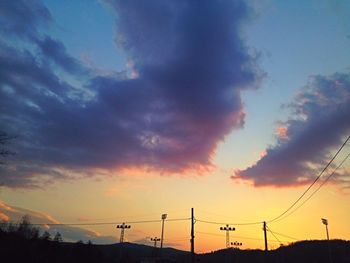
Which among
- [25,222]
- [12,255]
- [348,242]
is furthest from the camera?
[348,242]

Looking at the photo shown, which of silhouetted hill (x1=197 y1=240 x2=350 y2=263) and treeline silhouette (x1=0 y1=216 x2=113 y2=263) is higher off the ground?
silhouetted hill (x1=197 y1=240 x2=350 y2=263)

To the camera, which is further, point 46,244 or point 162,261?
point 46,244

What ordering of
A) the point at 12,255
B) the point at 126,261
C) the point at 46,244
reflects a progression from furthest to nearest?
the point at 126,261 → the point at 46,244 → the point at 12,255

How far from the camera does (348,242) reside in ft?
609

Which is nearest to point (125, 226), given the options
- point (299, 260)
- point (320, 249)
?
point (299, 260)

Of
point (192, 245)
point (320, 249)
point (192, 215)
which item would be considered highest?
point (320, 249)

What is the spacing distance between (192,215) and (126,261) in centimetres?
9458

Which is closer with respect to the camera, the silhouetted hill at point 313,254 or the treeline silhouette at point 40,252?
the treeline silhouette at point 40,252

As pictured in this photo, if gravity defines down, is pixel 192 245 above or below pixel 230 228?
below

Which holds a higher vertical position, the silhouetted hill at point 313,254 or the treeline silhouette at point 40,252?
the silhouetted hill at point 313,254

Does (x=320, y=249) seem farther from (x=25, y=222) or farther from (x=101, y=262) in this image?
(x=25, y=222)

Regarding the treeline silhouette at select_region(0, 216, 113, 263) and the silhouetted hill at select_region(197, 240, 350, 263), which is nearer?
the treeline silhouette at select_region(0, 216, 113, 263)

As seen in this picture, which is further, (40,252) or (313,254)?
(313,254)

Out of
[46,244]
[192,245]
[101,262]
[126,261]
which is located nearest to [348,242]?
[126,261]
